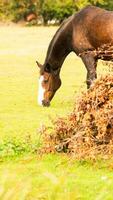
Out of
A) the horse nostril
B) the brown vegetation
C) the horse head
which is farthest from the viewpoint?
the horse nostril

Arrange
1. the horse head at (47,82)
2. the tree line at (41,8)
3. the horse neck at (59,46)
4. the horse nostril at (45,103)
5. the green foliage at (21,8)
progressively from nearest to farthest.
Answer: the horse neck at (59,46) → the horse head at (47,82) → the horse nostril at (45,103) → the tree line at (41,8) → the green foliage at (21,8)

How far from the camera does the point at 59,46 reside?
15703 mm

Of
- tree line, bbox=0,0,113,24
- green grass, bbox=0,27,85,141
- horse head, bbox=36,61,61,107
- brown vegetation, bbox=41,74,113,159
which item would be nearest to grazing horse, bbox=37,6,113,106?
horse head, bbox=36,61,61,107

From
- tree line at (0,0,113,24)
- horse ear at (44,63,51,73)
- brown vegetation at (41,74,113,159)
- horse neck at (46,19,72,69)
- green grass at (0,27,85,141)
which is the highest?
brown vegetation at (41,74,113,159)

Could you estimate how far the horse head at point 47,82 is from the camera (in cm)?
1578

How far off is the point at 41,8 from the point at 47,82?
65678 millimetres

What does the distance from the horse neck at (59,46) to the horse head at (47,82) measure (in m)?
0.14

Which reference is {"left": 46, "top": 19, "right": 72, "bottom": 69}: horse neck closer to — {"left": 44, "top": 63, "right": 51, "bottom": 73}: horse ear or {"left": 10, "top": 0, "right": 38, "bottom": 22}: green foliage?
{"left": 44, "top": 63, "right": 51, "bottom": 73}: horse ear

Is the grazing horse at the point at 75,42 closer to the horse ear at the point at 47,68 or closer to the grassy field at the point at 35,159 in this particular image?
the horse ear at the point at 47,68

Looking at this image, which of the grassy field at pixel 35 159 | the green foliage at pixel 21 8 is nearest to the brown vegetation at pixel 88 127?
the grassy field at pixel 35 159

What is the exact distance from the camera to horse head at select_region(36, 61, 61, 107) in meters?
15.8

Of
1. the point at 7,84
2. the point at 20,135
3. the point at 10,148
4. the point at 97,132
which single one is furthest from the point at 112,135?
the point at 7,84

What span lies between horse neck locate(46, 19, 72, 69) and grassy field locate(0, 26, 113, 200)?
825 mm

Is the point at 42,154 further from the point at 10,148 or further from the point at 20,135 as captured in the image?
the point at 20,135
